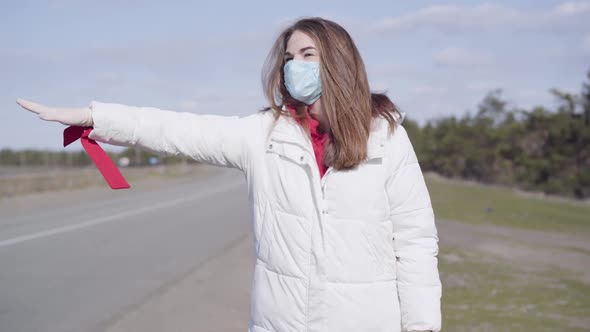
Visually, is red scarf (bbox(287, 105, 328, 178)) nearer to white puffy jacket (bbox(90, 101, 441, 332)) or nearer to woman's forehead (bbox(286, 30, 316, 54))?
white puffy jacket (bbox(90, 101, 441, 332))

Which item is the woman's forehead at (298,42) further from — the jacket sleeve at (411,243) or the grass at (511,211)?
the grass at (511,211)

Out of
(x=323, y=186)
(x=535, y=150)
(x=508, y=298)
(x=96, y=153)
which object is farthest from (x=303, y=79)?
(x=535, y=150)

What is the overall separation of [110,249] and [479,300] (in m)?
6.20

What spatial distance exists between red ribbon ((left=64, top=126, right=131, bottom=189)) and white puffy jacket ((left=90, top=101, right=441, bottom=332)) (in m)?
0.07

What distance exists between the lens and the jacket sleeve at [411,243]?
8.70 ft

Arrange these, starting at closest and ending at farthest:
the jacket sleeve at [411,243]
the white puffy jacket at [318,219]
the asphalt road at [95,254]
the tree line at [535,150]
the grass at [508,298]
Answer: the white puffy jacket at [318,219] < the jacket sleeve at [411,243] < the grass at [508,298] < the asphalt road at [95,254] < the tree line at [535,150]

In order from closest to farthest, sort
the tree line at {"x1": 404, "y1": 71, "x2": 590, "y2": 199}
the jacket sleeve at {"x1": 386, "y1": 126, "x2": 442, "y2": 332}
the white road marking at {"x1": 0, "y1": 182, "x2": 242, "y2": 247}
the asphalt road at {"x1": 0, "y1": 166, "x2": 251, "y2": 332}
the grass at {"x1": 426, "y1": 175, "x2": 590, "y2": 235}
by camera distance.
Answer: the jacket sleeve at {"x1": 386, "y1": 126, "x2": 442, "y2": 332} < the asphalt road at {"x1": 0, "y1": 166, "x2": 251, "y2": 332} < the white road marking at {"x1": 0, "y1": 182, "x2": 242, "y2": 247} < the grass at {"x1": 426, "y1": 175, "x2": 590, "y2": 235} < the tree line at {"x1": 404, "y1": 71, "x2": 590, "y2": 199}

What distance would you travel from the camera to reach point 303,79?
8.83 ft

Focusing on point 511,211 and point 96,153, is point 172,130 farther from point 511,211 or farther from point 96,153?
point 511,211

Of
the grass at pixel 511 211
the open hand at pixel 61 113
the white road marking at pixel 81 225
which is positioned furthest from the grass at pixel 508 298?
the white road marking at pixel 81 225

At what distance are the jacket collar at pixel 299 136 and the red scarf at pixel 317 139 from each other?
0.08 metres

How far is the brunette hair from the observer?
258 centimetres

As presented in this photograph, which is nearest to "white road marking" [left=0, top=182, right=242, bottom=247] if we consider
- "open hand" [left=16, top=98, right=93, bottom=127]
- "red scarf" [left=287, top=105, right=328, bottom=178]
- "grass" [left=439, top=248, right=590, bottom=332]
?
"grass" [left=439, top=248, right=590, bottom=332]

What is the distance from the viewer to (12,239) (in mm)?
12523
